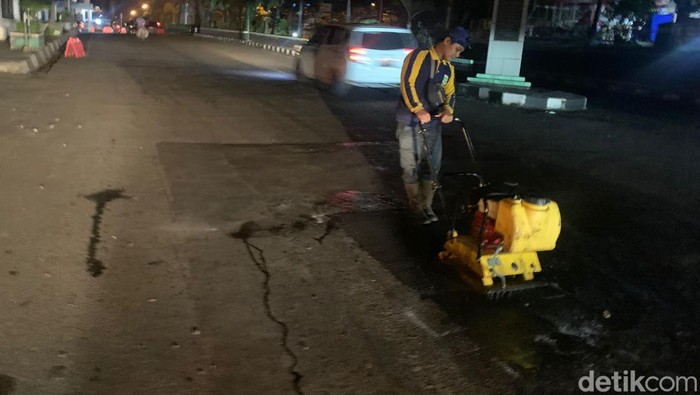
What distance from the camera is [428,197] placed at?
19.5 ft

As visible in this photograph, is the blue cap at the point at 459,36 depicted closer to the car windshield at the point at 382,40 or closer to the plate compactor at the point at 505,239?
the plate compactor at the point at 505,239

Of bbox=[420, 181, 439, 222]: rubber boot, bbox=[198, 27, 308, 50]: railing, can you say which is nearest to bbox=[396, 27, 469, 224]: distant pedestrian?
bbox=[420, 181, 439, 222]: rubber boot

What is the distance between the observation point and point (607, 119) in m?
13.4

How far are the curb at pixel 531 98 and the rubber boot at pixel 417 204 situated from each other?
9.37m

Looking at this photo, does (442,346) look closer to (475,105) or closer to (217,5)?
(475,105)

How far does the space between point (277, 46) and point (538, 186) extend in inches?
1147

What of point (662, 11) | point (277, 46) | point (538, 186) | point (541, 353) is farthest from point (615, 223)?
point (662, 11)

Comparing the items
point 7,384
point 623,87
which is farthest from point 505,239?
point 623,87

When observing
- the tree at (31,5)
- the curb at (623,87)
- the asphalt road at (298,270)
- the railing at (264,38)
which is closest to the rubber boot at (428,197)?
the asphalt road at (298,270)

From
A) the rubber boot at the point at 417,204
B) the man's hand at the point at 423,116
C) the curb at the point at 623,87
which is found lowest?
the rubber boot at the point at 417,204

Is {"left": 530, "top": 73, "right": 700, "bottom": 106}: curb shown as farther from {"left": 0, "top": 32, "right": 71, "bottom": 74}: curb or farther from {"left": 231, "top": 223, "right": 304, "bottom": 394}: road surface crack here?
{"left": 0, "top": 32, "right": 71, "bottom": 74}: curb

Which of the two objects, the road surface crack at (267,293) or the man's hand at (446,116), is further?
the man's hand at (446,116)

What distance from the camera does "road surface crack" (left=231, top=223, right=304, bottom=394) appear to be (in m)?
3.45

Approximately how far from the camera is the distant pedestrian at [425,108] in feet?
17.7
